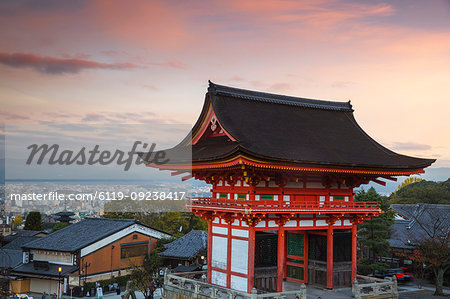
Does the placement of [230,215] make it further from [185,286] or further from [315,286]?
[315,286]

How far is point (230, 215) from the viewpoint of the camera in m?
24.6

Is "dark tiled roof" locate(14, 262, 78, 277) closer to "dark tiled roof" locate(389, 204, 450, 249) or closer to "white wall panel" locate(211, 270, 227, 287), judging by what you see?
"white wall panel" locate(211, 270, 227, 287)

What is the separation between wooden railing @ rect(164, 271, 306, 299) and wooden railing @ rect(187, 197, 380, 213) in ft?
13.3

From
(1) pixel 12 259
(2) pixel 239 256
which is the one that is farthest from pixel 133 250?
(2) pixel 239 256

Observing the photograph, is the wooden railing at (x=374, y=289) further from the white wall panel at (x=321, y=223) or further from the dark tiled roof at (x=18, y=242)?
the dark tiled roof at (x=18, y=242)

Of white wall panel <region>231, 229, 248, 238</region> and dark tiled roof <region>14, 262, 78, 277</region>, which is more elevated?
white wall panel <region>231, 229, 248, 238</region>

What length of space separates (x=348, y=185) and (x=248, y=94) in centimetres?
874

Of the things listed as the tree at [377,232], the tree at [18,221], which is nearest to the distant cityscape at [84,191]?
the tree at [377,232]

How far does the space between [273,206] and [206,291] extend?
656cm

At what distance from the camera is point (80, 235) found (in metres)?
47.2

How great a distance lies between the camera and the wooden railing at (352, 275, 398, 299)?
80.6ft

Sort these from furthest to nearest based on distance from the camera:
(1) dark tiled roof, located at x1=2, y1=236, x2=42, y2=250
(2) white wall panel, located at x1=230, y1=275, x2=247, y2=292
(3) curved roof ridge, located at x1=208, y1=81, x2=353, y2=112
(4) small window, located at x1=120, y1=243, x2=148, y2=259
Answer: (1) dark tiled roof, located at x1=2, y1=236, x2=42, y2=250 < (4) small window, located at x1=120, y1=243, x2=148, y2=259 < (3) curved roof ridge, located at x1=208, y1=81, x2=353, y2=112 < (2) white wall panel, located at x1=230, y1=275, x2=247, y2=292

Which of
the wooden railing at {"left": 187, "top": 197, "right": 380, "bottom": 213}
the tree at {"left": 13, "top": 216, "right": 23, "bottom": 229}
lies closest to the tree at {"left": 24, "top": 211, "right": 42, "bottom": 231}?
the tree at {"left": 13, "top": 216, "right": 23, "bottom": 229}

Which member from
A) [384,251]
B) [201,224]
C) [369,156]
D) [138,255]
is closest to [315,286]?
[369,156]
